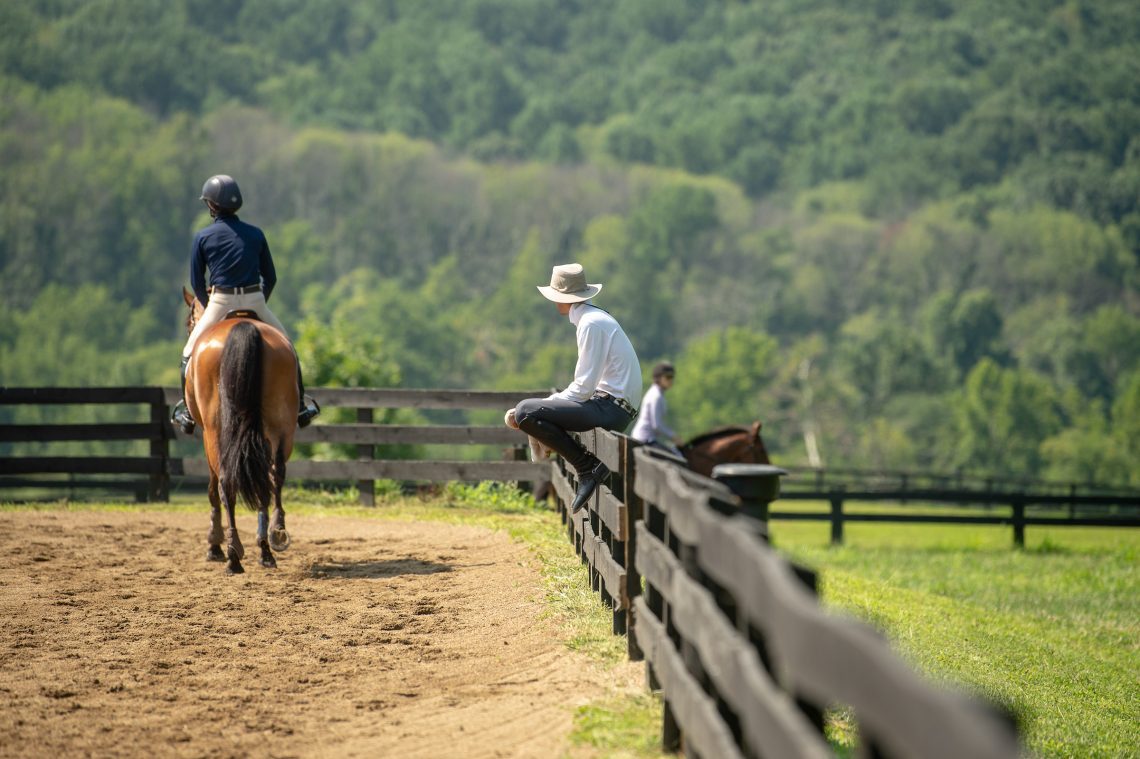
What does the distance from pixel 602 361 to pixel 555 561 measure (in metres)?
1.76

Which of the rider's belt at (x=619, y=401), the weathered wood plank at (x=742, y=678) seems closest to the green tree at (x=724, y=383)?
the rider's belt at (x=619, y=401)

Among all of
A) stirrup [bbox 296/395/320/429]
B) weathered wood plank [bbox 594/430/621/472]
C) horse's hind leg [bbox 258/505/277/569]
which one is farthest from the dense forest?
weathered wood plank [bbox 594/430/621/472]

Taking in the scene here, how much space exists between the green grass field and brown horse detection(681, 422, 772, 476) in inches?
64.1

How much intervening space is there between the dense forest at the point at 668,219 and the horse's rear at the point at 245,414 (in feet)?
213

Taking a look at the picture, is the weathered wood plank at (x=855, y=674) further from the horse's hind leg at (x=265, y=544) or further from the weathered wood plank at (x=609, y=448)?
the horse's hind leg at (x=265, y=544)

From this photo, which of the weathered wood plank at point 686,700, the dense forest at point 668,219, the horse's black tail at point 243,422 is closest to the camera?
the weathered wood plank at point 686,700

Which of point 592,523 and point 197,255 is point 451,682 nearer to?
point 592,523

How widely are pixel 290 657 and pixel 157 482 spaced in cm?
914

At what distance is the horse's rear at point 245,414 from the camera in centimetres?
917

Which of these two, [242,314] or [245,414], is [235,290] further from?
[245,414]

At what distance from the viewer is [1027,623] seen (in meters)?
13.4

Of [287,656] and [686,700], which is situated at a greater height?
[686,700]

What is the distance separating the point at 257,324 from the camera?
31.8 ft

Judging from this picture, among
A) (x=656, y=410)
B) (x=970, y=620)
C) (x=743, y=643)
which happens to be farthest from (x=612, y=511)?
(x=656, y=410)
